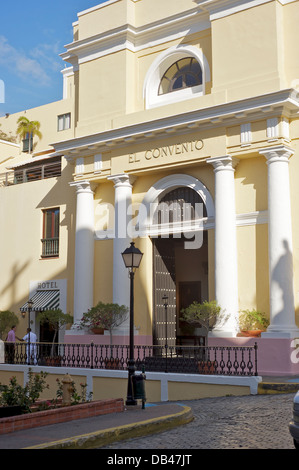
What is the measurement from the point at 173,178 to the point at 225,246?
337 centimetres

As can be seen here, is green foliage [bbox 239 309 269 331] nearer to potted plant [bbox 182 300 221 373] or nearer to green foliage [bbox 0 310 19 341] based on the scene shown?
potted plant [bbox 182 300 221 373]

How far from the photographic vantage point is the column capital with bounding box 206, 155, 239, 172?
1814cm

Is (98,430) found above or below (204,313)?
below

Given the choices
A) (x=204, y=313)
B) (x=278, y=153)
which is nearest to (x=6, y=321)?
(x=204, y=313)

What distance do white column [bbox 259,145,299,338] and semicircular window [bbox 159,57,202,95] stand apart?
15.0ft

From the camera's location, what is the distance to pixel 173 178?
2005cm

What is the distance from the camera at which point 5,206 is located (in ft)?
85.3

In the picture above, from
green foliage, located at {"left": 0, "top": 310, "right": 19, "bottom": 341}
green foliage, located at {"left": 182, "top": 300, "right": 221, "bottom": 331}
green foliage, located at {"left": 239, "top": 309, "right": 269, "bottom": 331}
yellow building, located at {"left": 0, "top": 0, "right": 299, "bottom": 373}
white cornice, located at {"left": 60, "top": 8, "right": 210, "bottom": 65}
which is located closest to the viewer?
green foliage, located at {"left": 182, "top": 300, "right": 221, "bottom": 331}

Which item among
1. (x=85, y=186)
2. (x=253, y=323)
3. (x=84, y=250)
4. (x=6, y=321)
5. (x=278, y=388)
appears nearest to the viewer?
(x=278, y=388)

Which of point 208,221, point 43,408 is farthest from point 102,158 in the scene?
point 43,408

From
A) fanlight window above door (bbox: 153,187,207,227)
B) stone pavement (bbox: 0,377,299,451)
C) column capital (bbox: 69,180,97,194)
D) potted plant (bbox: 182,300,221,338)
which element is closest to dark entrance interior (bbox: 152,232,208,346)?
fanlight window above door (bbox: 153,187,207,227)

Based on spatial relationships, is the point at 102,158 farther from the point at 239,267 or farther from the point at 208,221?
the point at 239,267

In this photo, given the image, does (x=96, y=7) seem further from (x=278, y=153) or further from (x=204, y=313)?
(x=204, y=313)
